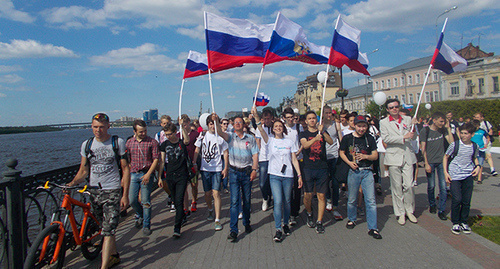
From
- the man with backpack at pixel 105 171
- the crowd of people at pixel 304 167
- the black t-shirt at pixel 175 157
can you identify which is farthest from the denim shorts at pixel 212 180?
the man with backpack at pixel 105 171

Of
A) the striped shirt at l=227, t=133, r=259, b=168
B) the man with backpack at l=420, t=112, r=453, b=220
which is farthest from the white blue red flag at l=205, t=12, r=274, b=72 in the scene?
the man with backpack at l=420, t=112, r=453, b=220

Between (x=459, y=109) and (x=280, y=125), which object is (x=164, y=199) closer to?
(x=280, y=125)

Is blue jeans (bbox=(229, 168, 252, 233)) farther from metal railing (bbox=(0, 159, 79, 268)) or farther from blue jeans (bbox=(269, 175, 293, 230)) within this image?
metal railing (bbox=(0, 159, 79, 268))

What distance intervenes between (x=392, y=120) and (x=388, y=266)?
267cm

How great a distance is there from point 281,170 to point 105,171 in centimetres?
257

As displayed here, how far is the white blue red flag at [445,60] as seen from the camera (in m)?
6.47

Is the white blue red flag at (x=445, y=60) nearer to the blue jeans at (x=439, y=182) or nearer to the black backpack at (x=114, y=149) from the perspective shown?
the blue jeans at (x=439, y=182)

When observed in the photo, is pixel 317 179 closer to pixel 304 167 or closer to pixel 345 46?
pixel 304 167

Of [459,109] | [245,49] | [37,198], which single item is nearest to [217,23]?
[245,49]

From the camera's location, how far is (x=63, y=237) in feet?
12.4

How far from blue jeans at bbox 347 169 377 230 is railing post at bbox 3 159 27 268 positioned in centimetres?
485

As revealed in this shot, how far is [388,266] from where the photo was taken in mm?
3906

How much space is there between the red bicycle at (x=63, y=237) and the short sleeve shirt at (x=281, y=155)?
2.74m

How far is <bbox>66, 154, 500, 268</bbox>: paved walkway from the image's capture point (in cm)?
409
